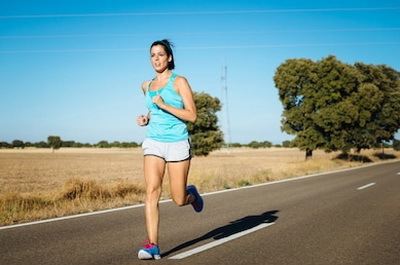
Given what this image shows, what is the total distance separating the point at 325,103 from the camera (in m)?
32.8

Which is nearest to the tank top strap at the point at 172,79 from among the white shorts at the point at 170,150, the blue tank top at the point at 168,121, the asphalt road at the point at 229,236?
the blue tank top at the point at 168,121

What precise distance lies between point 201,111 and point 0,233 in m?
54.1

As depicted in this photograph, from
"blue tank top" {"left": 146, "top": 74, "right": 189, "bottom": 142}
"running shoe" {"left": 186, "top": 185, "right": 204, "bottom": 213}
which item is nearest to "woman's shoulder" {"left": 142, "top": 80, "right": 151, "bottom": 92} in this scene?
"blue tank top" {"left": 146, "top": 74, "right": 189, "bottom": 142}

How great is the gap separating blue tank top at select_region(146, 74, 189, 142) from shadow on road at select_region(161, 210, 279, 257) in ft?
4.53

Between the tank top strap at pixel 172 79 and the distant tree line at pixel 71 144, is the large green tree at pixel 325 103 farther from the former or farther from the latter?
the distant tree line at pixel 71 144

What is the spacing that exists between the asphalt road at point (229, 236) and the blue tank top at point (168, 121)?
131 cm

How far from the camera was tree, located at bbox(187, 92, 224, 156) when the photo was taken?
2276 inches

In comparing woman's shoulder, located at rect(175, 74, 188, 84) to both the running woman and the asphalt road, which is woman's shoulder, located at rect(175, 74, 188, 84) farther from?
the asphalt road

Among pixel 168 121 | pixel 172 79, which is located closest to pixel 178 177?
pixel 168 121

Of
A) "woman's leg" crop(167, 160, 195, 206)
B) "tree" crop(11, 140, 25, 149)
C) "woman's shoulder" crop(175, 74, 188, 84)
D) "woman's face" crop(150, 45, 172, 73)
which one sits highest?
"tree" crop(11, 140, 25, 149)

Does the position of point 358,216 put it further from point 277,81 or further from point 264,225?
point 277,81

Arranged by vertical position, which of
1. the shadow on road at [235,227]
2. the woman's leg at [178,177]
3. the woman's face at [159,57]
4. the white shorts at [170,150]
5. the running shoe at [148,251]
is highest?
the woman's face at [159,57]

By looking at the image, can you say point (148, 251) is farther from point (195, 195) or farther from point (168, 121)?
point (168, 121)

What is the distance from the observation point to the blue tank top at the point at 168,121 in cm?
399
